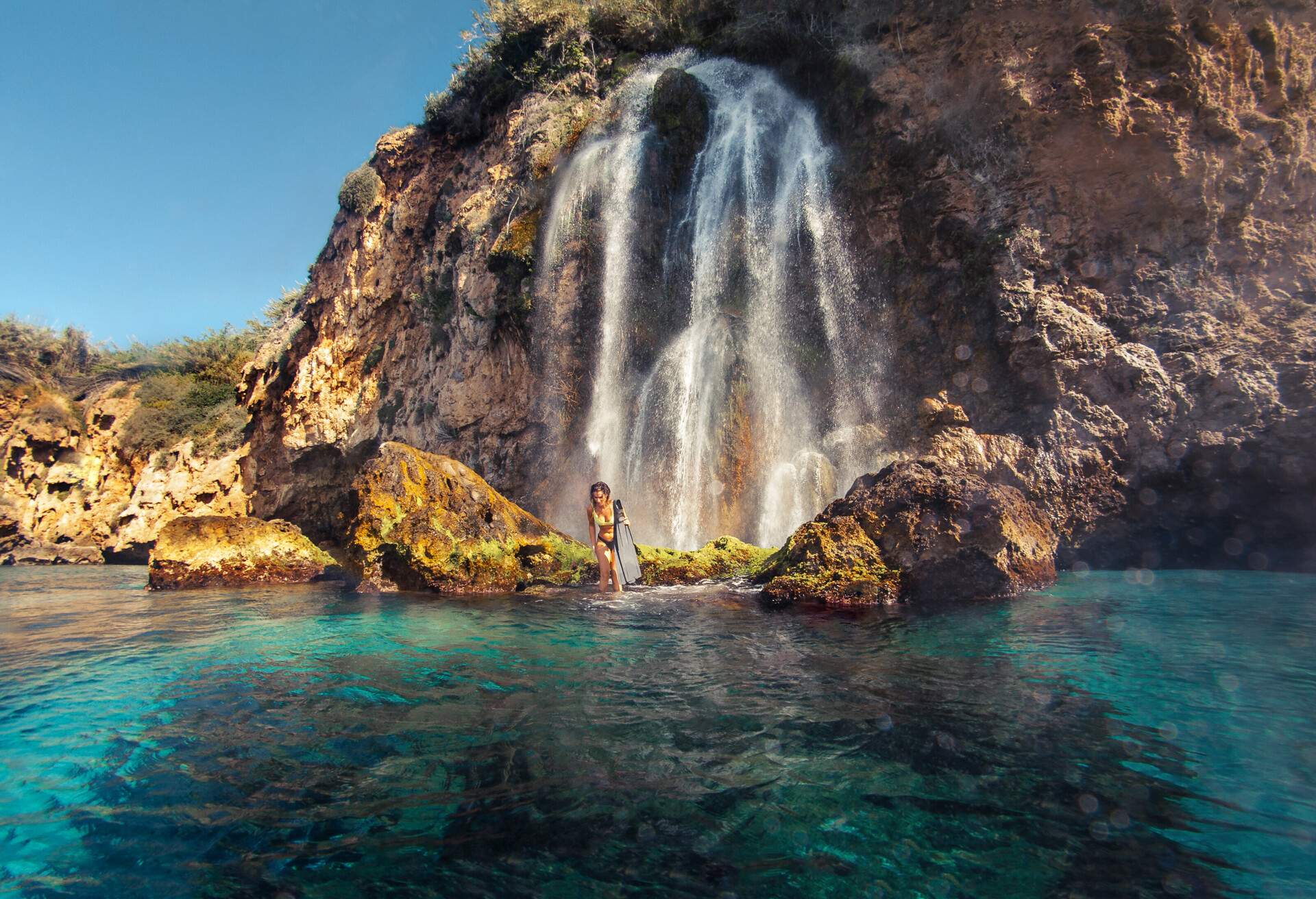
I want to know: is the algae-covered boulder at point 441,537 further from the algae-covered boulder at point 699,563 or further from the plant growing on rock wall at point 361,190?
the plant growing on rock wall at point 361,190

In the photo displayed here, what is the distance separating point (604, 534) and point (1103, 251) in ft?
34.7

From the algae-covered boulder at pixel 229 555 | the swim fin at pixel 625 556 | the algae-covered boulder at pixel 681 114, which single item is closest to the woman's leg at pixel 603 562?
the swim fin at pixel 625 556

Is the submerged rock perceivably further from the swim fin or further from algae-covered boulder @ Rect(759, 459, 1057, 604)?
algae-covered boulder @ Rect(759, 459, 1057, 604)

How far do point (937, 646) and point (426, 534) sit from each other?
7.02 m

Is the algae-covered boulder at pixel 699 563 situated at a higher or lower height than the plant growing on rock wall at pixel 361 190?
lower

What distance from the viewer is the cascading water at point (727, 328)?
1322cm

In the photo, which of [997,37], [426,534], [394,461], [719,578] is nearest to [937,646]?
[719,578]

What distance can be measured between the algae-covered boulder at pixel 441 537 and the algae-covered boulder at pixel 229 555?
9.54ft

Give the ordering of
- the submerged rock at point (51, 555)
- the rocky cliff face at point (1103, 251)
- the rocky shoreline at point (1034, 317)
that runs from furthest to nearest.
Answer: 1. the submerged rock at point (51, 555)
2. the rocky cliff face at point (1103, 251)
3. the rocky shoreline at point (1034, 317)

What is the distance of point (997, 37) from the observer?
1222cm

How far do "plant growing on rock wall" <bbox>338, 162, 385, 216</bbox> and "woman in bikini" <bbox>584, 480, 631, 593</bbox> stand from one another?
18.5m

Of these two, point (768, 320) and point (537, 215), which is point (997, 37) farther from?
point (537, 215)

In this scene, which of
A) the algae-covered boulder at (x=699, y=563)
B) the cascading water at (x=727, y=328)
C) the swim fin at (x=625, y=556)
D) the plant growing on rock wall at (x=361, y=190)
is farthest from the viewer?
the plant growing on rock wall at (x=361, y=190)

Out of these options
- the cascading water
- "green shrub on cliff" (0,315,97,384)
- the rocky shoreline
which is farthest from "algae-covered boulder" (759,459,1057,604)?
"green shrub on cliff" (0,315,97,384)
